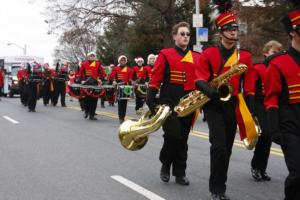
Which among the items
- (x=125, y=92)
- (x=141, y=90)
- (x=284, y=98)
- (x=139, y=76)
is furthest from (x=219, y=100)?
(x=139, y=76)

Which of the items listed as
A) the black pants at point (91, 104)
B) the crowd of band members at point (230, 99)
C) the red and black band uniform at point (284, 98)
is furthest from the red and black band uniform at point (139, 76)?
the red and black band uniform at point (284, 98)

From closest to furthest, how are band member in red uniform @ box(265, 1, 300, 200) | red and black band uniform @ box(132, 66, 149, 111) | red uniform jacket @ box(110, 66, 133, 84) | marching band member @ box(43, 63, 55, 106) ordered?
band member in red uniform @ box(265, 1, 300, 200)
red uniform jacket @ box(110, 66, 133, 84)
red and black band uniform @ box(132, 66, 149, 111)
marching band member @ box(43, 63, 55, 106)

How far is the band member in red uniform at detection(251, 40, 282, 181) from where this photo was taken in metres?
7.39

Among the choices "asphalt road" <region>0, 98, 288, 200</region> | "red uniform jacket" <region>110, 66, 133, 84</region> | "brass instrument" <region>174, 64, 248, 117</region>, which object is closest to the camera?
"brass instrument" <region>174, 64, 248, 117</region>

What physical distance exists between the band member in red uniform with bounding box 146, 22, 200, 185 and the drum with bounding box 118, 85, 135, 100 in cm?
926

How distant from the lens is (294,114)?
4.89m

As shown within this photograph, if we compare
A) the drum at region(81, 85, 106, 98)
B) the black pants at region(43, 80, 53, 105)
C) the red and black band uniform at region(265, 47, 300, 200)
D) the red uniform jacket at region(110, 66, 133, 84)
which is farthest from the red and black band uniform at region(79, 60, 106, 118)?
the red and black band uniform at region(265, 47, 300, 200)

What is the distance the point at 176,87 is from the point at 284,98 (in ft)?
8.11

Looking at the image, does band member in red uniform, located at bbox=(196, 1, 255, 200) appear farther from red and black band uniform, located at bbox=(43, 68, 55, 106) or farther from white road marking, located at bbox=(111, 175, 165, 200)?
red and black band uniform, located at bbox=(43, 68, 55, 106)

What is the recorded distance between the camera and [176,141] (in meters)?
7.20

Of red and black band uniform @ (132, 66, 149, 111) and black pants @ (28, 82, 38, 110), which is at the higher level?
red and black band uniform @ (132, 66, 149, 111)

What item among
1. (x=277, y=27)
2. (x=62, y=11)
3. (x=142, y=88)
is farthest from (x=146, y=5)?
(x=142, y=88)

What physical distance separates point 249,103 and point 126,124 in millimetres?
1570

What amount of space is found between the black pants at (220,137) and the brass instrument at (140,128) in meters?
0.64
